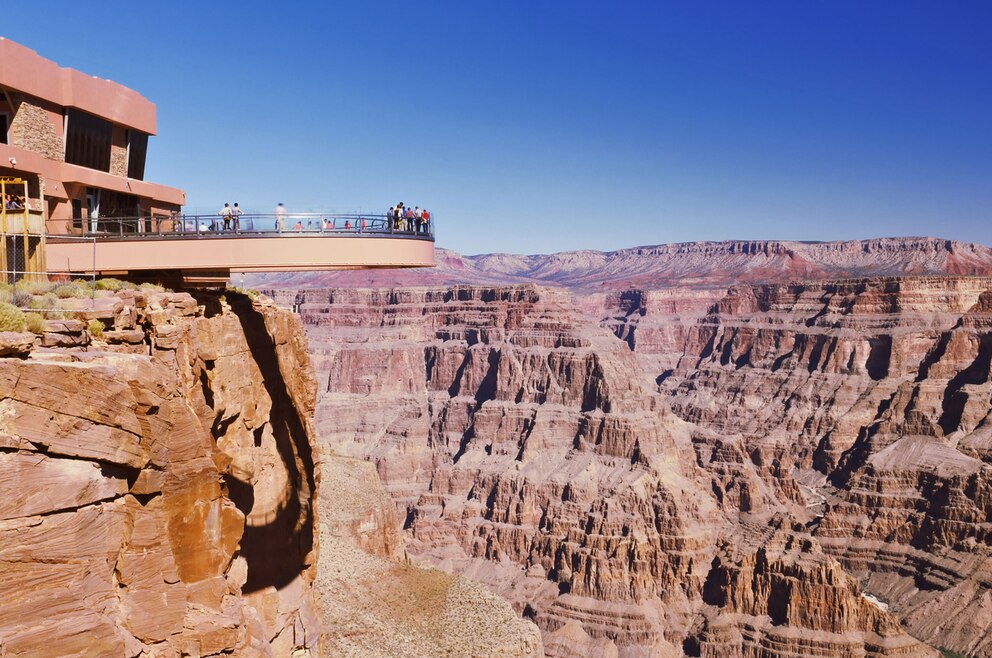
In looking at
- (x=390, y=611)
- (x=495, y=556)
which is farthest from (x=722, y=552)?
(x=390, y=611)

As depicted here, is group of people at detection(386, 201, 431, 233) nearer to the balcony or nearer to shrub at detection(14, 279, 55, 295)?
the balcony

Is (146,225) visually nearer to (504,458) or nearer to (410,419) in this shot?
(504,458)

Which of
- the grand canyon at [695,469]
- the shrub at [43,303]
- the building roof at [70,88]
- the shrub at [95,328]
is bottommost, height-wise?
the grand canyon at [695,469]

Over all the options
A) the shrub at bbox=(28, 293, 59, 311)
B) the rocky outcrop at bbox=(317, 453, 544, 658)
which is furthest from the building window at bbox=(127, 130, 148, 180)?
the shrub at bbox=(28, 293, 59, 311)

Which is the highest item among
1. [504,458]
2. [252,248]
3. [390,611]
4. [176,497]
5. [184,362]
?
[252,248]

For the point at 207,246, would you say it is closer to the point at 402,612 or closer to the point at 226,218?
the point at 226,218

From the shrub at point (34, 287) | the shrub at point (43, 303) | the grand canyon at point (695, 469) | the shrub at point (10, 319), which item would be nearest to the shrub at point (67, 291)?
the shrub at point (34, 287)

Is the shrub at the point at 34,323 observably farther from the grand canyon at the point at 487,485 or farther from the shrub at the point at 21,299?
the shrub at the point at 21,299

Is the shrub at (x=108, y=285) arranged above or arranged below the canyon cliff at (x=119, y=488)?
above
